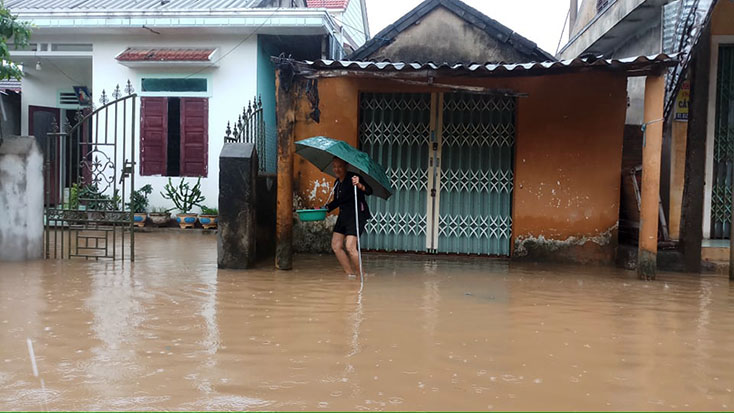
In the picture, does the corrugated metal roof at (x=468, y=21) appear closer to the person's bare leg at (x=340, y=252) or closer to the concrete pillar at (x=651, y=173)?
the concrete pillar at (x=651, y=173)

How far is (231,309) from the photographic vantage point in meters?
5.74

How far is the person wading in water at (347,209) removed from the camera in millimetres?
7633

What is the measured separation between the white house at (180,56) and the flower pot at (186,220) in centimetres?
59

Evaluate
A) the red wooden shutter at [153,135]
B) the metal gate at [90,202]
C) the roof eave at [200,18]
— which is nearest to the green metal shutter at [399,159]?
the metal gate at [90,202]

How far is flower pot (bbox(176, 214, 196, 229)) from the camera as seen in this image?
12617 mm

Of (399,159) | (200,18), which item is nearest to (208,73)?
(200,18)

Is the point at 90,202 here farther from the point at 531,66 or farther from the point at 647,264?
the point at 647,264

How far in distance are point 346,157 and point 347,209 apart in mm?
755

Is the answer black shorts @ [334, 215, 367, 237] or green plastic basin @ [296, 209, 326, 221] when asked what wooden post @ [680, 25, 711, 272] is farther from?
green plastic basin @ [296, 209, 326, 221]

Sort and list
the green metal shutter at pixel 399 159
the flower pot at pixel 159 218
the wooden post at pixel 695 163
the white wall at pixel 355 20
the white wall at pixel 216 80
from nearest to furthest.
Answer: the wooden post at pixel 695 163
the green metal shutter at pixel 399 159
the flower pot at pixel 159 218
the white wall at pixel 216 80
the white wall at pixel 355 20

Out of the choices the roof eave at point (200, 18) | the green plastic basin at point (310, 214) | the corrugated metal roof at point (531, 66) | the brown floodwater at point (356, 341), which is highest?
the roof eave at point (200, 18)

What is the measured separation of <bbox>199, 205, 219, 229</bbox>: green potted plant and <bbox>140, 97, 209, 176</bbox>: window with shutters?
800 mm

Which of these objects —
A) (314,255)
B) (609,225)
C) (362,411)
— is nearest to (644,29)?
(609,225)

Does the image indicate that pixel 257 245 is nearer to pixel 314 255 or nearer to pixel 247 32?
pixel 314 255
